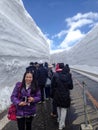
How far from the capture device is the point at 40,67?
12.9 metres

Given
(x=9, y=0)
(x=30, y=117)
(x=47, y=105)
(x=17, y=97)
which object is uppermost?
(x=9, y=0)

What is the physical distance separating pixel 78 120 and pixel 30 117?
3.25 m

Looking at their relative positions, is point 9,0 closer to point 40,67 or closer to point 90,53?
point 40,67

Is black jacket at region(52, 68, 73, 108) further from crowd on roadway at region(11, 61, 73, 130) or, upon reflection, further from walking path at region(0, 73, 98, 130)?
walking path at region(0, 73, 98, 130)

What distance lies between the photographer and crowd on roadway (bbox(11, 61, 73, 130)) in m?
5.68

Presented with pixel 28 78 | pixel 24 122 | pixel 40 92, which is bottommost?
pixel 24 122

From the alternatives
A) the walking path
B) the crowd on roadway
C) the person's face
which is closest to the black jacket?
the crowd on roadway

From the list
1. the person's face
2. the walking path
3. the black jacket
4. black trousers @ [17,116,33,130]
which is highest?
the person's face

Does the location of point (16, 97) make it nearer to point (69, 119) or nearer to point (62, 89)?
point (62, 89)

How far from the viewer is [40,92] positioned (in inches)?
266

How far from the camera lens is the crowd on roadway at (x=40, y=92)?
224 inches

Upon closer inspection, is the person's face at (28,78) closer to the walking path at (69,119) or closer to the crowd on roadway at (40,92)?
the crowd on roadway at (40,92)

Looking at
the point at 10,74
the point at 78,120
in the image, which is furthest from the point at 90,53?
the point at 78,120

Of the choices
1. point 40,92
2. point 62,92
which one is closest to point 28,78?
point 40,92
